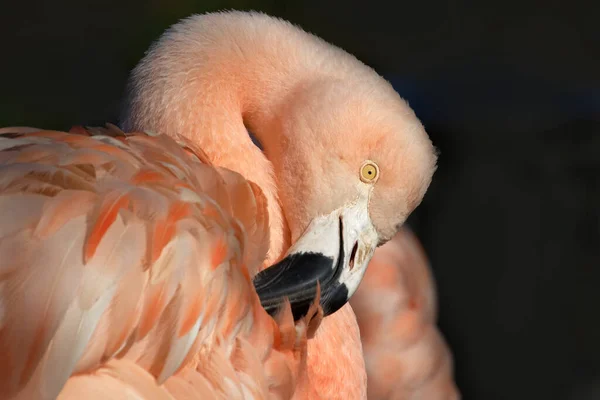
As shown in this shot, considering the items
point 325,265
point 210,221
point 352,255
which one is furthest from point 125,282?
point 352,255

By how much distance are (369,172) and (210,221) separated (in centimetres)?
48

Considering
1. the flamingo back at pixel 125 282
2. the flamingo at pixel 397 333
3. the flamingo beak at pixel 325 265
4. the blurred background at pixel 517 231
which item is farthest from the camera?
the blurred background at pixel 517 231

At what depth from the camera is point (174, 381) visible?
1422 mm

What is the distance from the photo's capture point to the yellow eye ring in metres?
1.90

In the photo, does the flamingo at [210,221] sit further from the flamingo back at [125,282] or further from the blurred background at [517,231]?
the blurred background at [517,231]

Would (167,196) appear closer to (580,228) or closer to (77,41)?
(580,228)

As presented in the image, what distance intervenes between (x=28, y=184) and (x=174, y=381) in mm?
409

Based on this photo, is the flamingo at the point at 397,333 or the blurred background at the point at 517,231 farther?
the blurred background at the point at 517,231

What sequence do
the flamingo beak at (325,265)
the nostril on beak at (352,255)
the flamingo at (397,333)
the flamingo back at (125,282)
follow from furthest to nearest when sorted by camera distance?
the flamingo at (397,333)
the nostril on beak at (352,255)
the flamingo beak at (325,265)
the flamingo back at (125,282)

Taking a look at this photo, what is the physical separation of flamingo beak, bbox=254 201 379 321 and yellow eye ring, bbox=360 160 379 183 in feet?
0.18

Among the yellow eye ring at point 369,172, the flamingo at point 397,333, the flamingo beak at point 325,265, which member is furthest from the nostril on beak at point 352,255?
the flamingo at point 397,333

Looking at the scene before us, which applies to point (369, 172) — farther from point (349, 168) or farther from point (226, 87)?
point (226, 87)

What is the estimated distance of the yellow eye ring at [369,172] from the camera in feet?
6.23

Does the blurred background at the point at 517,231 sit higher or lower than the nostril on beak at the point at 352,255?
lower
